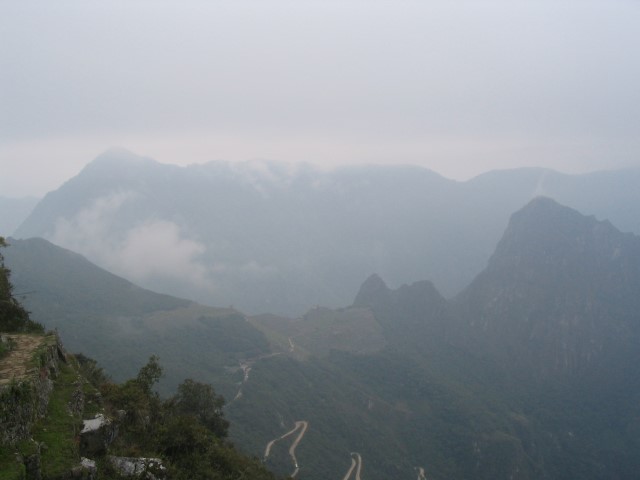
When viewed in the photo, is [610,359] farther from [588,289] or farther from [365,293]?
[365,293]

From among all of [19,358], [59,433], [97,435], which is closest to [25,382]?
[59,433]

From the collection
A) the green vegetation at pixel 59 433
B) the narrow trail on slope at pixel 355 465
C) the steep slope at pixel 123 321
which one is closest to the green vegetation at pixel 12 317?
the green vegetation at pixel 59 433

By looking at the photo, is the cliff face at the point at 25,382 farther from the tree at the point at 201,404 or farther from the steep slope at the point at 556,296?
the steep slope at the point at 556,296

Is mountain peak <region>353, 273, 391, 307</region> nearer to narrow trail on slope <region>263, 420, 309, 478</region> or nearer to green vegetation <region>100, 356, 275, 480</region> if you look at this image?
narrow trail on slope <region>263, 420, 309, 478</region>

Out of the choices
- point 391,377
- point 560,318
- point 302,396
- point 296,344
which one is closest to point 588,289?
point 560,318

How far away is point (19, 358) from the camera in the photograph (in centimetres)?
1923

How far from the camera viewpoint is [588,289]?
166 m

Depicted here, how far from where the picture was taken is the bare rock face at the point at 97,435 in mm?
17739

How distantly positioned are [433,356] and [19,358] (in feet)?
448

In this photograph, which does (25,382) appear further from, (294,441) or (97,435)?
(294,441)

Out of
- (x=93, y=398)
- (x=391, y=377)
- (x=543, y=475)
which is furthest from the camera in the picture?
(x=391, y=377)

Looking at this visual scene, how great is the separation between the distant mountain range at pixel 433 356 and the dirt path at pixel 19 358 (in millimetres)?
49043

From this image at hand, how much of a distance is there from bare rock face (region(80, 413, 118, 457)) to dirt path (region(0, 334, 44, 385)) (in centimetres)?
326

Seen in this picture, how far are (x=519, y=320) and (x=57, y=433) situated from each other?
550 ft
